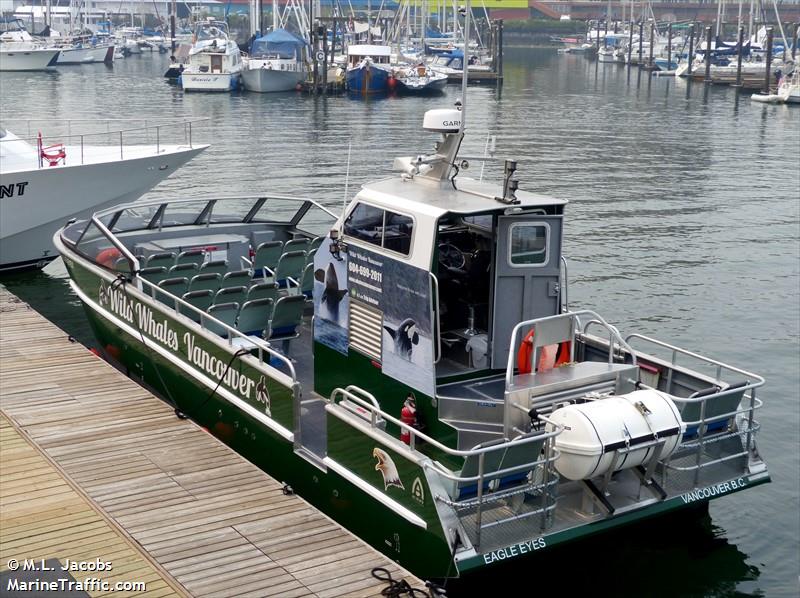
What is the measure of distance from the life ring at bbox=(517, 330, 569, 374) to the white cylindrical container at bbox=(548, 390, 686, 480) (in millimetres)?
967

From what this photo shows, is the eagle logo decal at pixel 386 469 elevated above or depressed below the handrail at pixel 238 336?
below

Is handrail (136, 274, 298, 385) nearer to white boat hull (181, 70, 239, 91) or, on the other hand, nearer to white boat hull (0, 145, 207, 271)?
white boat hull (0, 145, 207, 271)

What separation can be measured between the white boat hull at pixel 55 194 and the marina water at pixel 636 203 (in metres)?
0.78

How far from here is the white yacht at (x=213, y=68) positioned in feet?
221

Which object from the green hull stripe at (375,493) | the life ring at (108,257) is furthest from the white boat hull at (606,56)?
the green hull stripe at (375,493)

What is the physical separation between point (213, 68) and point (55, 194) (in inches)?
1988

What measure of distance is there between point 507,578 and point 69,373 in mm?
6403

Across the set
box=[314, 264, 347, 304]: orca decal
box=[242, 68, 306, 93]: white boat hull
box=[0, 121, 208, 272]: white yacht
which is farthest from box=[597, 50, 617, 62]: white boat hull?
box=[314, 264, 347, 304]: orca decal

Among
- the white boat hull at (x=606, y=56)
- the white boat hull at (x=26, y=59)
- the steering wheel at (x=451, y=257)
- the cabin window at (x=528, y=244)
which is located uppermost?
the white boat hull at (x=606, y=56)

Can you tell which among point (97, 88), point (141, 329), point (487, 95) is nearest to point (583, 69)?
point (487, 95)

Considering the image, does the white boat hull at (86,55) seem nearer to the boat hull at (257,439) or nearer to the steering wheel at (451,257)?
the boat hull at (257,439)

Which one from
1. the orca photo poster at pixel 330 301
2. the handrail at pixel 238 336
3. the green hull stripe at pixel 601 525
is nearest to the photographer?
the green hull stripe at pixel 601 525

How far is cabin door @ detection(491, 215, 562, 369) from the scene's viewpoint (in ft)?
33.0

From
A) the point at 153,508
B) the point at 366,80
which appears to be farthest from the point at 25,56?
the point at 153,508
